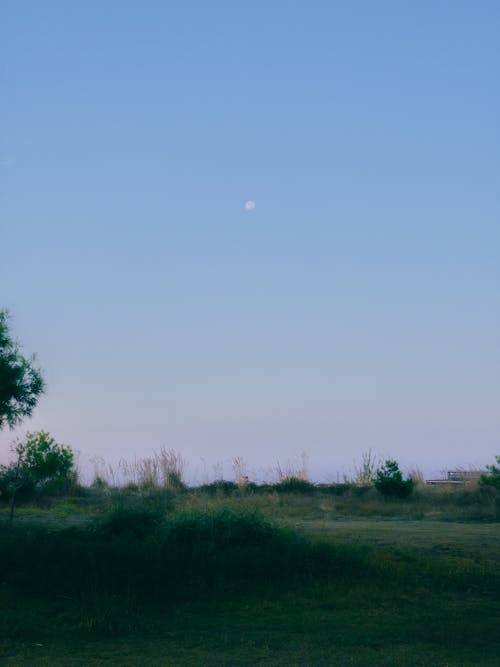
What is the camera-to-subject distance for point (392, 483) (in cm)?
2788

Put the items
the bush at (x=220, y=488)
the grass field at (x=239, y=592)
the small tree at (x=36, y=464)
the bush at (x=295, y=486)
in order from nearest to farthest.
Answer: the grass field at (x=239, y=592) → the small tree at (x=36, y=464) → the bush at (x=220, y=488) → the bush at (x=295, y=486)

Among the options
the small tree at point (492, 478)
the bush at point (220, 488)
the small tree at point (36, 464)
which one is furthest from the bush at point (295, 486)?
the small tree at point (36, 464)

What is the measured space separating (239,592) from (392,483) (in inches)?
657

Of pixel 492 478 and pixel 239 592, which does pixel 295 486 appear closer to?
pixel 492 478

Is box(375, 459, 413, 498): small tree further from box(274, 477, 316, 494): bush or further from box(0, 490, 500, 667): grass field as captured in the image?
box(0, 490, 500, 667): grass field

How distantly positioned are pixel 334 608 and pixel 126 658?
3735 millimetres

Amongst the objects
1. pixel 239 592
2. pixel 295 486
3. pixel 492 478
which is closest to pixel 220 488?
pixel 295 486

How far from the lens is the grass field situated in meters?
9.09

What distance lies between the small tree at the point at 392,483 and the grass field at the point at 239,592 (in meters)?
9.88

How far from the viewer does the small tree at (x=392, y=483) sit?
27.8 m

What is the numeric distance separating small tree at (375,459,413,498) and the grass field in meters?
9.88

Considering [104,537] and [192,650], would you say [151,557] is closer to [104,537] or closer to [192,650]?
[104,537]

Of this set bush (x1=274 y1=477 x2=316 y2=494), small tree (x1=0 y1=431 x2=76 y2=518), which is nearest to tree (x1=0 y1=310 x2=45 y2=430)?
small tree (x1=0 y1=431 x2=76 y2=518)

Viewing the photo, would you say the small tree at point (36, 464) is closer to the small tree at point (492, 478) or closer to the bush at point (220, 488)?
the bush at point (220, 488)
